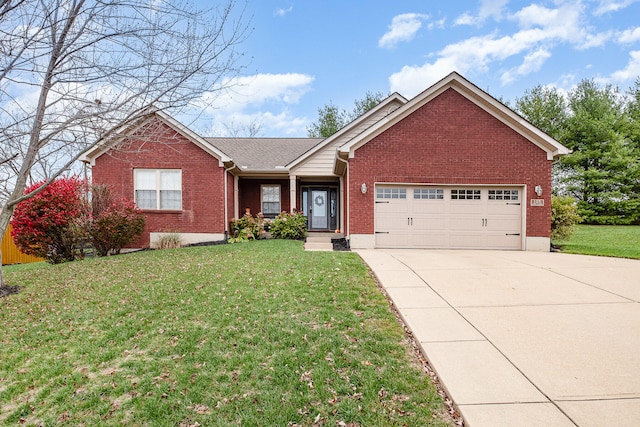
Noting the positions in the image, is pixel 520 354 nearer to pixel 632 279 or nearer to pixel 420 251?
pixel 632 279

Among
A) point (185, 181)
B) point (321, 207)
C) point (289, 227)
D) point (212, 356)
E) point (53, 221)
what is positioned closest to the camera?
point (212, 356)

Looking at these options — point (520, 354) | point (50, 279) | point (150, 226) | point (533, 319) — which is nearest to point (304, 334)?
point (520, 354)

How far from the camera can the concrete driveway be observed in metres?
2.66

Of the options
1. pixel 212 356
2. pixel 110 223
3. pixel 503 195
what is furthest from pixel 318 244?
pixel 212 356

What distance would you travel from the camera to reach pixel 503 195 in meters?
11.1

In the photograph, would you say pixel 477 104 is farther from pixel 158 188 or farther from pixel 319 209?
pixel 158 188

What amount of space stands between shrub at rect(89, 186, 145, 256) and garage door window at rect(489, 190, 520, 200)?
41.3 ft

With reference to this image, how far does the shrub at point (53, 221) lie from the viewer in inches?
376

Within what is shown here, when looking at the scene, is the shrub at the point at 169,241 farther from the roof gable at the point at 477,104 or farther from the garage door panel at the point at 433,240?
the garage door panel at the point at 433,240

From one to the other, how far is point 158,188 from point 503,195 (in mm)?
12747

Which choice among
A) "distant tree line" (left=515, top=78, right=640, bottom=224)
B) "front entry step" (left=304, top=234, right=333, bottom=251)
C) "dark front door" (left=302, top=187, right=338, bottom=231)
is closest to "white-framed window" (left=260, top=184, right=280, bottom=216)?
"dark front door" (left=302, top=187, right=338, bottom=231)

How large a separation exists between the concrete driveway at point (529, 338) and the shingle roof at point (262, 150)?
9.54 meters

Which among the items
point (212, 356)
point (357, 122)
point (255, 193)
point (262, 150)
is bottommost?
point (212, 356)

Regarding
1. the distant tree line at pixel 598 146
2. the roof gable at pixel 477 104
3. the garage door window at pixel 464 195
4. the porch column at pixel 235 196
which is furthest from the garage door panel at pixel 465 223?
the distant tree line at pixel 598 146
